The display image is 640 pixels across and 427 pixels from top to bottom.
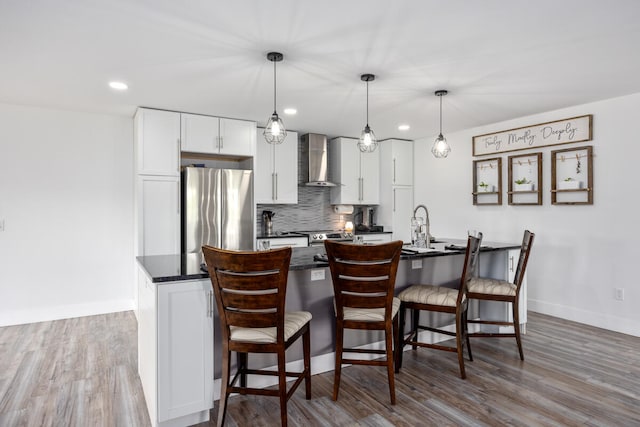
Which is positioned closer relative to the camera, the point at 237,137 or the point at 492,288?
the point at 492,288

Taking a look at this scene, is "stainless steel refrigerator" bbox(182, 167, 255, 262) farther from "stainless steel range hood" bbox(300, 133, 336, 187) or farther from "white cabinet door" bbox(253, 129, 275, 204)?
"stainless steel range hood" bbox(300, 133, 336, 187)

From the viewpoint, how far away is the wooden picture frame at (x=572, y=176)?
404 cm

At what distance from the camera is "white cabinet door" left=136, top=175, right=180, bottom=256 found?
4.23m

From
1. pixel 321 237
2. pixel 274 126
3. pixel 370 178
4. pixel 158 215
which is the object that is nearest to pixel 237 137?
pixel 158 215

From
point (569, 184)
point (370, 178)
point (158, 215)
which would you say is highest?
point (370, 178)

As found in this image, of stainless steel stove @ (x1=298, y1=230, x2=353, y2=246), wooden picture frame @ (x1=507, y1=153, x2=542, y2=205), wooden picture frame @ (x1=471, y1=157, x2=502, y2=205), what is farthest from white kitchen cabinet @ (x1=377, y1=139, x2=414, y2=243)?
wooden picture frame @ (x1=507, y1=153, x2=542, y2=205)

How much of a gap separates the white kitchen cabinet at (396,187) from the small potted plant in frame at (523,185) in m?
1.78

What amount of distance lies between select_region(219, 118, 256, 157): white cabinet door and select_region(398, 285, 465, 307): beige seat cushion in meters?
2.76

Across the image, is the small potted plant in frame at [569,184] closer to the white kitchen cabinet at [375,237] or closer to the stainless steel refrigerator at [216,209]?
the white kitchen cabinet at [375,237]

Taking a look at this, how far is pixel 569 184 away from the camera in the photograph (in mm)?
4191

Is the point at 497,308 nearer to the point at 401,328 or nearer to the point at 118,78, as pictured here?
the point at 401,328

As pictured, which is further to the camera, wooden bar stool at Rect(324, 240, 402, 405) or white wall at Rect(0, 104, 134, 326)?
white wall at Rect(0, 104, 134, 326)

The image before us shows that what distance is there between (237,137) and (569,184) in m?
3.76

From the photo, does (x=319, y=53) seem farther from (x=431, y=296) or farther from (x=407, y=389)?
(x=407, y=389)
